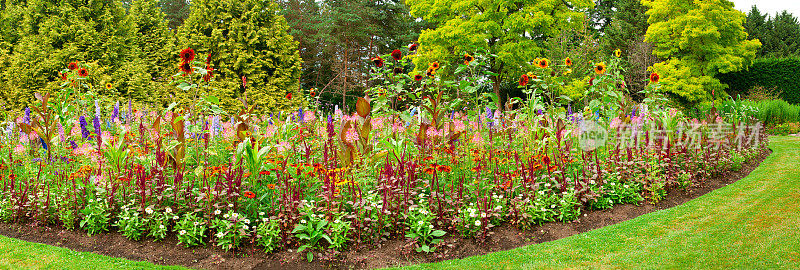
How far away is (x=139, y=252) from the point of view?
316 cm

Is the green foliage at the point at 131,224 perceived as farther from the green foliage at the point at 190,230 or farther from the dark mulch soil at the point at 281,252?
the green foliage at the point at 190,230

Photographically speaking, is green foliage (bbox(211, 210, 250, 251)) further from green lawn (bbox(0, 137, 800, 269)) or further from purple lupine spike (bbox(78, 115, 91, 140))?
purple lupine spike (bbox(78, 115, 91, 140))

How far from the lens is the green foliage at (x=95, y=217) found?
11.1ft

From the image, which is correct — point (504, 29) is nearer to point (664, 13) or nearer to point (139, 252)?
point (664, 13)

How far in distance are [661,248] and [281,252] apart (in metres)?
2.65

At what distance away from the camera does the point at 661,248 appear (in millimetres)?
3250

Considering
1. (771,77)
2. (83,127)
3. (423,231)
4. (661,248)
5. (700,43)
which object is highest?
(700,43)

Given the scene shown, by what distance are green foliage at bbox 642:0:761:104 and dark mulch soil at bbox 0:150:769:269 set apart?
1508cm

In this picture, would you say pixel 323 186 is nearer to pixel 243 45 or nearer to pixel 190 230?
pixel 190 230

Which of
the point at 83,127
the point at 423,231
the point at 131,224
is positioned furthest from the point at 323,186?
the point at 83,127

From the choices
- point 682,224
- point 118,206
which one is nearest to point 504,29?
point 682,224

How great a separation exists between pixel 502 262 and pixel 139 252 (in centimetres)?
247

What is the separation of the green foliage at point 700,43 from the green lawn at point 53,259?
17.2 m

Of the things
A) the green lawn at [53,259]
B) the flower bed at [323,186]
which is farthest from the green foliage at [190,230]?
the green lawn at [53,259]
